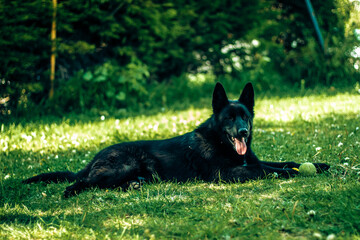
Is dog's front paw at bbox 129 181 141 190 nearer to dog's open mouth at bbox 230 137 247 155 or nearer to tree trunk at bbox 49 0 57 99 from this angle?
dog's open mouth at bbox 230 137 247 155

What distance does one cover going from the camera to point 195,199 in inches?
120

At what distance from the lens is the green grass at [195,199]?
93.3 inches

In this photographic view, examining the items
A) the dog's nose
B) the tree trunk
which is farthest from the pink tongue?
the tree trunk

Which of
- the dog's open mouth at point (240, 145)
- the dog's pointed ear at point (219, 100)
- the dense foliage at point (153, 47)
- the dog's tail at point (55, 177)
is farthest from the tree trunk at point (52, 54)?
the dog's open mouth at point (240, 145)

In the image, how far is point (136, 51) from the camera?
9.14 meters

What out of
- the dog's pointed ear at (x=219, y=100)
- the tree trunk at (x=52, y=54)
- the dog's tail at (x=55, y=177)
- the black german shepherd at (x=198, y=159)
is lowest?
the dog's tail at (x=55, y=177)

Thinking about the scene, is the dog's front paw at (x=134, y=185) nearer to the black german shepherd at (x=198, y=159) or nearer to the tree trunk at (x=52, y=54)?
the black german shepherd at (x=198, y=159)

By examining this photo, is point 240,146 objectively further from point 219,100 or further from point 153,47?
point 153,47

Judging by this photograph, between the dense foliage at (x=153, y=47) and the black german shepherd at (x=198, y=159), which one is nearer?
the black german shepherd at (x=198, y=159)

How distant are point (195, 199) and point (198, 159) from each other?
2.63 feet

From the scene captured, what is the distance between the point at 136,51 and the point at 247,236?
7.45 meters

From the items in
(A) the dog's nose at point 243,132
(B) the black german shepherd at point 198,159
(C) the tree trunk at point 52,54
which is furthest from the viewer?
(C) the tree trunk at point 52,54

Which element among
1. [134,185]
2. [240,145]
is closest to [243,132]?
[240,145]

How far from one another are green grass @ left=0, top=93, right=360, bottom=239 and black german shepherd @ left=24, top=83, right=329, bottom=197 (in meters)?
0.14
